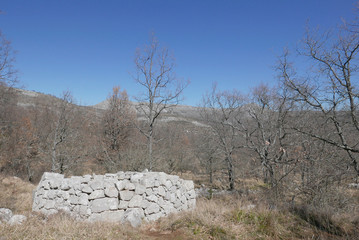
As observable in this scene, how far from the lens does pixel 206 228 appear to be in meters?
4.73

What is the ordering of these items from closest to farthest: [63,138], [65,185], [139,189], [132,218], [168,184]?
[132,218]
[65,185]
[139,189]
[168,184]
[63,138]

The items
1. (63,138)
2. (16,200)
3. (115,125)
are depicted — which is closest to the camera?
(16,200)

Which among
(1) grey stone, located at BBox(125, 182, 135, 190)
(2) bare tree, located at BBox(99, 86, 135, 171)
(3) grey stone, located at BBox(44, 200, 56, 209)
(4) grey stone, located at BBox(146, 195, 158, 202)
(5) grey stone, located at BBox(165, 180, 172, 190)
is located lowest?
(3) grey stone, located at BBox(44, 200, 56, 209)

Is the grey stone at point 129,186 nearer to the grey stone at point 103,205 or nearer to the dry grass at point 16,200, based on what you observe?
the grey stone at point 103,205

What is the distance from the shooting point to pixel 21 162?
50.9ft

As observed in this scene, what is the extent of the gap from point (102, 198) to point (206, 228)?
10.5 feet

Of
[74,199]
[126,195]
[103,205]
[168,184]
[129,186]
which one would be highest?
[129,186]

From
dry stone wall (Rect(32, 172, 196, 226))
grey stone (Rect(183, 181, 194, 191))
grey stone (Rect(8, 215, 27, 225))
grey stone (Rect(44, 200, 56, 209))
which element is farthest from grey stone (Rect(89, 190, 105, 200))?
grey stone (Rect(183, 181, 194, 191))

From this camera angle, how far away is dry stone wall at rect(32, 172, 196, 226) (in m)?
5.88

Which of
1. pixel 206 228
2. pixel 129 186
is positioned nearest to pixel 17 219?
pixel 129 186

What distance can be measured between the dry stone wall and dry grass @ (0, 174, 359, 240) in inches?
28.1

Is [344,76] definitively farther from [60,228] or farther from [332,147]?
[60,228]

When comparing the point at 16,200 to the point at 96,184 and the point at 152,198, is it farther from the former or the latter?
the point at 152,198

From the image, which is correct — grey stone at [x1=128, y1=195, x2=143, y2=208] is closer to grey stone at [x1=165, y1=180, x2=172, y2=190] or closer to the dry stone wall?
the dry stone wall
